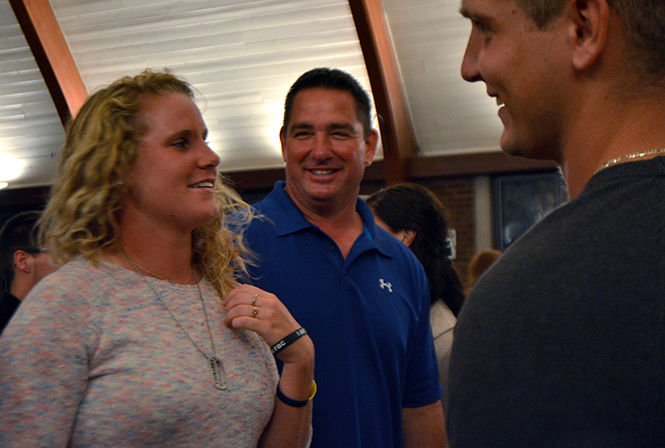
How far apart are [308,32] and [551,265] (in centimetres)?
846

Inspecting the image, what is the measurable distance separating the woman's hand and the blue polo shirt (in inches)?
14.2

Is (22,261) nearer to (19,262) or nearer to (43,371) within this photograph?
(19,262)

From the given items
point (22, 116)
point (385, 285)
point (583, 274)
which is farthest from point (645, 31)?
point (22, 116)

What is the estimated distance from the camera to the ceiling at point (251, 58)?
28.5 feet

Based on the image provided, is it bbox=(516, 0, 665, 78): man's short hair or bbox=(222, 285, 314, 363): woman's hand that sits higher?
bbox=(516, 0, 665, 78): man's short hair

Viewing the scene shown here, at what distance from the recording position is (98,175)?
5.29 ft

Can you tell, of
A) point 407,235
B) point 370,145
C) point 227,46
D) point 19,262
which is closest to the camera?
point 370,145

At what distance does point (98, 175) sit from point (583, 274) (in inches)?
48.4

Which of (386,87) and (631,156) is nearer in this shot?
(631,156)

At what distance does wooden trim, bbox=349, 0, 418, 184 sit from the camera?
8.03 m

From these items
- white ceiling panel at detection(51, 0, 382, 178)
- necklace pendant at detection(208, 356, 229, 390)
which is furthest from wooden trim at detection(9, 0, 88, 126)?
necklace pendant at detection(208, 356, 229, 390)

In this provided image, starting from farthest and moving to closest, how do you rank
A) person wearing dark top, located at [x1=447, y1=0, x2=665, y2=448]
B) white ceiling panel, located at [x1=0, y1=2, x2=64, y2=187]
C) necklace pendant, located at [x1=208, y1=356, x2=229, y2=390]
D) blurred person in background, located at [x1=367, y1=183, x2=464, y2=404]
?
white ceiling panel, located at [x1=0, y1=2, x2=64, y2=187] → blurred person in background, located at [x1=367, y1=183, x2=464, y2=404] → necklace pendant, located at [x1=208, y1=356, x2=229, y2=390] → person wearing dark top, located at [x1=447, y1=0, x2=665, y2=448]

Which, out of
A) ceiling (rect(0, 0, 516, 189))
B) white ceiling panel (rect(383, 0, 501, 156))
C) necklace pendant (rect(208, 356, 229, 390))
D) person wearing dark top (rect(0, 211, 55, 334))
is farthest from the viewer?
ceiling (rect(0, 0, 516, 189))

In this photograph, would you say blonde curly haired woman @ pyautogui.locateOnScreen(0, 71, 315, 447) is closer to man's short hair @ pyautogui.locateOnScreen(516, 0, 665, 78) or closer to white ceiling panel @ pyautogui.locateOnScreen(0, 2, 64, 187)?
man's short hair @ pyautogui.locateOnScreen(516, 0, 665, 78)
